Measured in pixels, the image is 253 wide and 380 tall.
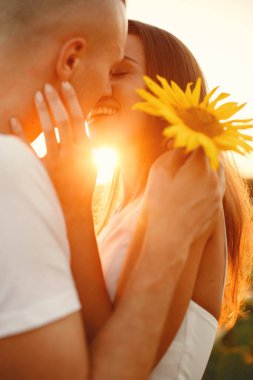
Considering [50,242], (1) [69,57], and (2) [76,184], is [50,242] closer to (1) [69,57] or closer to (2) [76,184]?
(2) [76,184]

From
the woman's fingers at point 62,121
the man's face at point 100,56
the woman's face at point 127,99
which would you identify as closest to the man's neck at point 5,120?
the woman's fingers at point 62,121

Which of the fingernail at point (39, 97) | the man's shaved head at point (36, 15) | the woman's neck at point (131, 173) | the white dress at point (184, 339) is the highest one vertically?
the man's shaved head at point (36, 15)

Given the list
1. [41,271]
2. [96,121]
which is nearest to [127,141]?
[96,121]

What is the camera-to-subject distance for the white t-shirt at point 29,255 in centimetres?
83

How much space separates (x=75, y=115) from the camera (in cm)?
133

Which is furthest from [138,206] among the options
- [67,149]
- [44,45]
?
[44,45]

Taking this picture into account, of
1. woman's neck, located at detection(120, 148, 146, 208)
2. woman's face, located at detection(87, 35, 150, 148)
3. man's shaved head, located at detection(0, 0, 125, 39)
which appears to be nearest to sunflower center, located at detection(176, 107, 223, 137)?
man's shaved head, located at detection(0, 0, 125, 39)

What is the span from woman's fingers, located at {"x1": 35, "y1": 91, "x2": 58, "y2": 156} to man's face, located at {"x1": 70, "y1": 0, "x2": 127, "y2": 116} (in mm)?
132

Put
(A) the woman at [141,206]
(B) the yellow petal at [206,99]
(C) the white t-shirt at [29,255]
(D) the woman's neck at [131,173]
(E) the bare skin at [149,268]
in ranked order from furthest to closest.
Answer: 1. (D) the woman's neck at [131,173]
2. (A) the woman at [141,206]
3. (B) the yellow petal at [206,99]
4. (E) the bare skin at [149,268]
5. (C) the white t-shirt at [29,255]

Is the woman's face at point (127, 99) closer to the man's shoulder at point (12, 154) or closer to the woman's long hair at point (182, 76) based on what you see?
the woman's long hair at point (182, 76)

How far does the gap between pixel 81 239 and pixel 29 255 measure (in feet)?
1.36

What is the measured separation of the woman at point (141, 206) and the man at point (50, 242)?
0.23 metres

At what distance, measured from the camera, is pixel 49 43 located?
3.96ft

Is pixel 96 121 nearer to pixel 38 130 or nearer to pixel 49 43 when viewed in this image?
pixel 38 130
